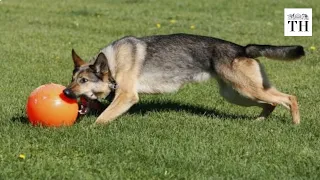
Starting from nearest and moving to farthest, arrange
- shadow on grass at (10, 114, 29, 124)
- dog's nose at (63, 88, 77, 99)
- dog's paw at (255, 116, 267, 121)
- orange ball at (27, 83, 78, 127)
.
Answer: orange ball at (27, 83, 78, 127) < dog's nose at (63, 88, 77, 99) < shadow on grass at (10, 114, 29, 124) < dog's paw at (255, 116, 267, 121)

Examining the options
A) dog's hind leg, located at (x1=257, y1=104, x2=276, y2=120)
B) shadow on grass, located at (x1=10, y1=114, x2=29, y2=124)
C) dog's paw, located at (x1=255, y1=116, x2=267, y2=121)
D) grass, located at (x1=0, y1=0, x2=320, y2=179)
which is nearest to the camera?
grass, located at (x1=0, y1=0, x2=320, y2=179)

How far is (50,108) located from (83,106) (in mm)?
818

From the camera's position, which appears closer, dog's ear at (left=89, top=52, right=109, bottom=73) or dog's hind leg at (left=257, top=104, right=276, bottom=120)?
dog's ear at (left=89, top=52, right=109, bottom=73)

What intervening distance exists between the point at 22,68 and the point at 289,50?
17.9 ft

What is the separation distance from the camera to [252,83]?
7.09 m

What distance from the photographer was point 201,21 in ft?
57.2

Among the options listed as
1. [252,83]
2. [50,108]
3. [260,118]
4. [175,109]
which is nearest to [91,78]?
[50,108]

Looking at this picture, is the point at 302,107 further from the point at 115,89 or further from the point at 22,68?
the point at 22,68

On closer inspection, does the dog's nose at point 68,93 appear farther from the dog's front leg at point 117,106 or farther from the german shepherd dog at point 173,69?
the dog's front leg at point 117,106

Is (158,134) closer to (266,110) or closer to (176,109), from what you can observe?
(176,109)

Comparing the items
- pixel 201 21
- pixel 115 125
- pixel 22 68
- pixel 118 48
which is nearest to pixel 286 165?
pixel 115 125

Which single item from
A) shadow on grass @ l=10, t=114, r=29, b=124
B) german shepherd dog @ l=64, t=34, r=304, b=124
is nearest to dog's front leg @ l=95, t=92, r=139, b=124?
german shepherd dog @ l=64, t=34, r=304, b=124

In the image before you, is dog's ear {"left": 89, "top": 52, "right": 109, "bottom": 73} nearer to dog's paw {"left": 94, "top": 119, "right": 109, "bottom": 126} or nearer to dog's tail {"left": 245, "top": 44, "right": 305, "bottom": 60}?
dog's paw {"left": 94, "top": 119, "right": 109, "bottom": 126}

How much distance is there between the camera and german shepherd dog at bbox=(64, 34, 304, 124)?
272 inches
